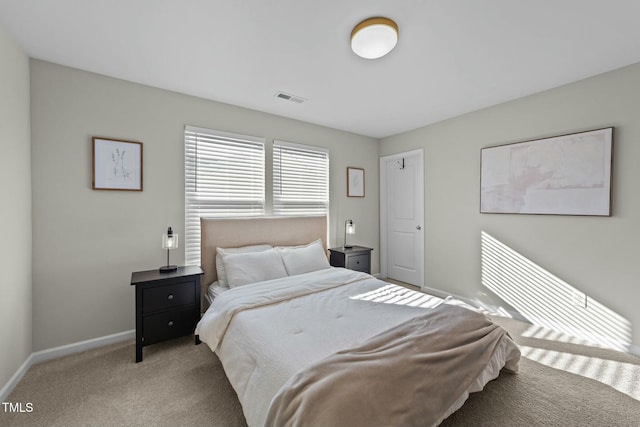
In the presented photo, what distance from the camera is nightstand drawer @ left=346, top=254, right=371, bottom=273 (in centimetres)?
381

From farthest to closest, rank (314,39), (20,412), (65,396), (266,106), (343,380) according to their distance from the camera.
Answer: (266,106)
(314,39)
(65,396)
(20,412)
(343,380)

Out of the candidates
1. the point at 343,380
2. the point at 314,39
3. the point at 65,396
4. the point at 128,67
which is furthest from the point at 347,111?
the point at 65,396

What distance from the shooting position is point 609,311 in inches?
99.8

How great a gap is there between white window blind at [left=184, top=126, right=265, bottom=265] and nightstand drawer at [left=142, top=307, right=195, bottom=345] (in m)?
0.65

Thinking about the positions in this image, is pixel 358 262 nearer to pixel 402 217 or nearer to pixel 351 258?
pixel 351 258

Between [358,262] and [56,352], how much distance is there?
337cm

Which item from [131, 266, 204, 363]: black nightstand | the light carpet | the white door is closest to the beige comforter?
the light carpet

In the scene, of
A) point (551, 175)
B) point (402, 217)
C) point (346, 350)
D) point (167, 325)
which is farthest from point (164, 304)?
point (551, 175)

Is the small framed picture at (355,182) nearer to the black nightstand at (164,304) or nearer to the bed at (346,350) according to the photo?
the bed at (346,350)

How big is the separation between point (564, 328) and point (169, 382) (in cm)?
385

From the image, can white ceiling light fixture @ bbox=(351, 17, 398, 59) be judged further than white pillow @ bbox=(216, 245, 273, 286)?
No

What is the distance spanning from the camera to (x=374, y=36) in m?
1.87

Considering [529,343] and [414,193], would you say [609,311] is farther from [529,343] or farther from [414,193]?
[414,193]

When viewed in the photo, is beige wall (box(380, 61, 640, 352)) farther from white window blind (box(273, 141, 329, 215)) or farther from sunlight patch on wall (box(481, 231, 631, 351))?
white window blind (box(273, 141, 329, 215))
